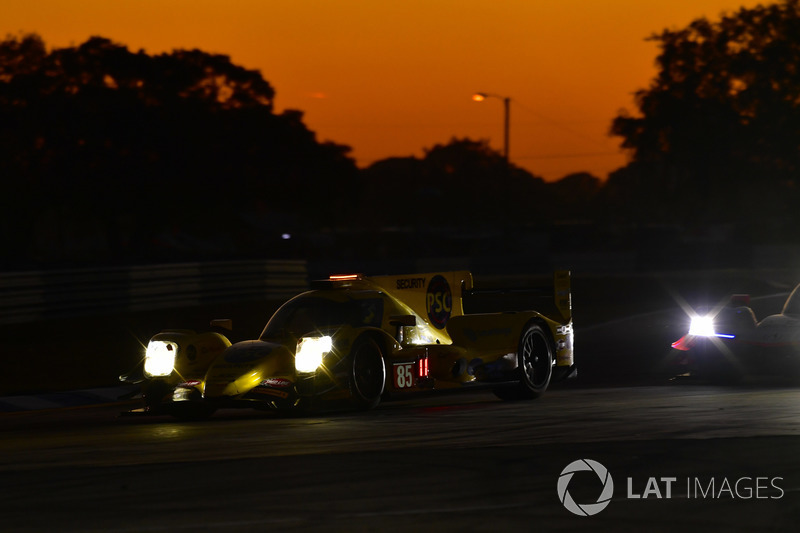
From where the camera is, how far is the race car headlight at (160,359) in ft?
39.1

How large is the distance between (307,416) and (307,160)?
174ft

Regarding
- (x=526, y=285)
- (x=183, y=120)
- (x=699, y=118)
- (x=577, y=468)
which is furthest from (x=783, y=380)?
(x=699, y=118)

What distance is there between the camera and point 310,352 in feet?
37.7

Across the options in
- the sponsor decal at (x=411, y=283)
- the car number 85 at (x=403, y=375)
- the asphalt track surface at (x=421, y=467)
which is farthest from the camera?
the sponsor decal at (x=411, y=283)

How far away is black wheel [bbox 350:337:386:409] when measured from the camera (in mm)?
11836

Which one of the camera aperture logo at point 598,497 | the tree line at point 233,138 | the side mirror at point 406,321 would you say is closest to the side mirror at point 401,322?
the side mirror at point 406,321

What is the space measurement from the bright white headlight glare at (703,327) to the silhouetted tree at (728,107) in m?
57.2

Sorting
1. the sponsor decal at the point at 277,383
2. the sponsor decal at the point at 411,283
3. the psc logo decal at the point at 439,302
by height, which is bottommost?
the sponsor decal at the point at 277,383

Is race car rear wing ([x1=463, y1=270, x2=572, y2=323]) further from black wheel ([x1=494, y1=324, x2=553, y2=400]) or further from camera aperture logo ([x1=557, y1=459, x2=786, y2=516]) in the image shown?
camera aperture logo ([x1=557, y1=459, x2=786, y2=516])

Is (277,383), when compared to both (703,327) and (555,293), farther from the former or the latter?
(703,327)

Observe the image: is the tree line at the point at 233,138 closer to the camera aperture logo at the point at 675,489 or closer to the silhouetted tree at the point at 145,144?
the silhouetted tree at the point at 145,144

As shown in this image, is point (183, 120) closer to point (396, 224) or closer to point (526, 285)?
point (526, 285)

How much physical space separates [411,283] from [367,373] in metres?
1.61

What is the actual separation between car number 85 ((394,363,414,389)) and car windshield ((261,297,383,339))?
0.52 metres
